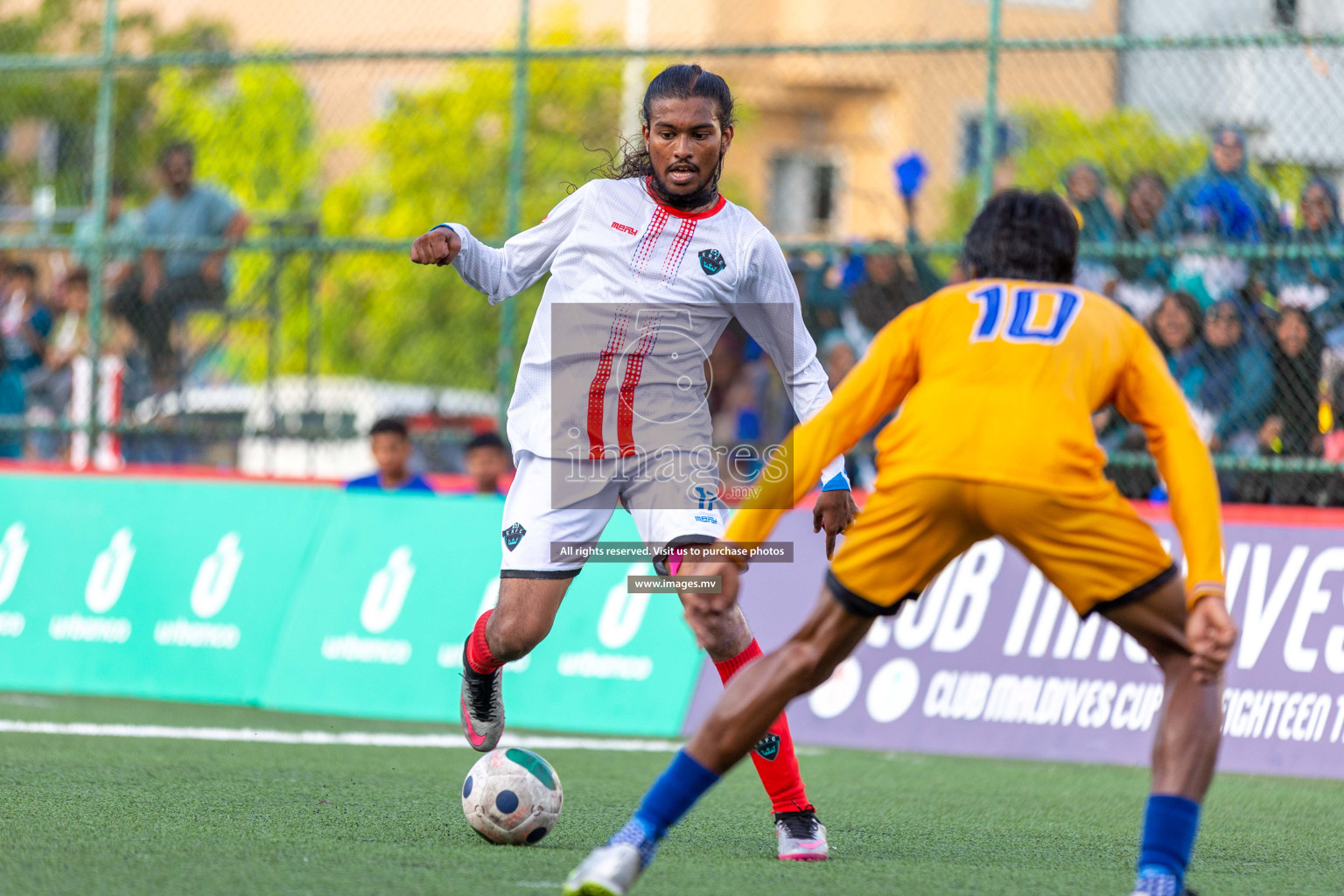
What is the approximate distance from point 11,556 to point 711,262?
251 inches

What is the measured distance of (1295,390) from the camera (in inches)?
358

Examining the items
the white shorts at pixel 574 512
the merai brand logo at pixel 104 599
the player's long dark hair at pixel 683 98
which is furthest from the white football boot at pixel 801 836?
the merai brand logo at pixel 104 599

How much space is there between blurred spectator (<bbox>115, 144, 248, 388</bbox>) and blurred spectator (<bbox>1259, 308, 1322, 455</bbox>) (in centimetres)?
667

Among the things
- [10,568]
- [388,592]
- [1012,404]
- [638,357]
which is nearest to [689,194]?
[638,357]

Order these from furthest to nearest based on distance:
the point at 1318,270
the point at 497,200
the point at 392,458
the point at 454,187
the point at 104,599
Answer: the point at 454,187 → the point at 497,200 → the point at 392,458 → the point at 104,599 → the point at 1318,270

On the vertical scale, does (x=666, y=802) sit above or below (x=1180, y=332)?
below

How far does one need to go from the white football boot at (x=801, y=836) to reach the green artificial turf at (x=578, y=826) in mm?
68

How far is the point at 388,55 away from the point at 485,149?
13.5 ft

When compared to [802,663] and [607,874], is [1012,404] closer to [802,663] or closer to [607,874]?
[802,663]

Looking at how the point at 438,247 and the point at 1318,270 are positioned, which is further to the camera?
the point at 1318,270

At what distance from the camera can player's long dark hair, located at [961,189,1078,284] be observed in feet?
14.2

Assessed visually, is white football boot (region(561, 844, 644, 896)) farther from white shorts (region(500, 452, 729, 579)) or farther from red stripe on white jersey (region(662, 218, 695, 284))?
red stripe on white jersey (region(662, 218, 695, 284))

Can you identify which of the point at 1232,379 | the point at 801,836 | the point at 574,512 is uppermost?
the point at 1232,379

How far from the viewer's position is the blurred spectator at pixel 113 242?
11625 millimetres
